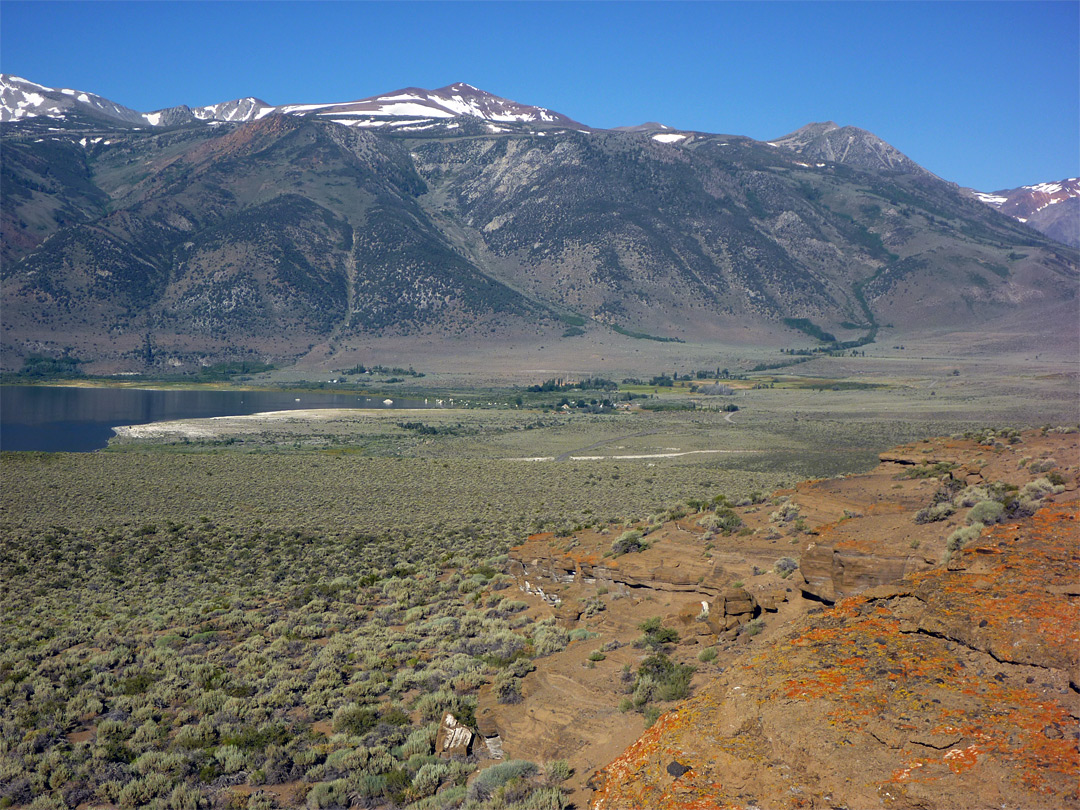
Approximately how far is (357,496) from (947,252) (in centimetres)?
20107

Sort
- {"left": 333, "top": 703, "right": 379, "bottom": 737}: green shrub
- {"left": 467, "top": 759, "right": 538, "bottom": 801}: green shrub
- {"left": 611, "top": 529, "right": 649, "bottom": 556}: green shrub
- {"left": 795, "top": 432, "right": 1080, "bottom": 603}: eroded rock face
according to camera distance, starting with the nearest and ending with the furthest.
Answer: {"left": 467, "top": 759, "right": 538, "bottom": 801}: green shrub
{"left": 333, "top": 703, "right": 379, "bottom": 737}: green shrub
{"left": 795, "top": 432, "right": 1080, "bottom": 603}: eroded rock face
{"left": 611, "top": 529, "right": 649, "bottom": 556}: green shrub

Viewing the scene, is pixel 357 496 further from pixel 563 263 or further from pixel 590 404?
pixel 563 263

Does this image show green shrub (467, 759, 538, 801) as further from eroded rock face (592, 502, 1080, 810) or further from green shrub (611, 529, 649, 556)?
green shrub (611, 529, 649, 556)

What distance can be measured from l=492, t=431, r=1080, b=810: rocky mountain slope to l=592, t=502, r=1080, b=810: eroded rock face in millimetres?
16

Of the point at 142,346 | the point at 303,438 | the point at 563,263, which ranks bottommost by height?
the point at 303,438

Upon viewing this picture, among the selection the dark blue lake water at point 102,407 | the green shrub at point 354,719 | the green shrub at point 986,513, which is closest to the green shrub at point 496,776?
the green shrub at point 354,719

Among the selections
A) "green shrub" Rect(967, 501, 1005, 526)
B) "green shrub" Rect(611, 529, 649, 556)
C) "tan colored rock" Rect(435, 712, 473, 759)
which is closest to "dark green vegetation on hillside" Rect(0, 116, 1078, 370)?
"green shrub" Rect(611, 529, 649, 556)

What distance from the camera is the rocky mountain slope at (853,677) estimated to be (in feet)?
19.1

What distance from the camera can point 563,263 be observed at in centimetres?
17650

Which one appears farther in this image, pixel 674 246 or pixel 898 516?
pixel 674 246

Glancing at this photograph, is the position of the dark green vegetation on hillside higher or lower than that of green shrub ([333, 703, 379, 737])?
higher

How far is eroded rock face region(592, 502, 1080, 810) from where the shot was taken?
5.62 metres

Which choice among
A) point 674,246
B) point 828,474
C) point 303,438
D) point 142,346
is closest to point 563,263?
point 674,246

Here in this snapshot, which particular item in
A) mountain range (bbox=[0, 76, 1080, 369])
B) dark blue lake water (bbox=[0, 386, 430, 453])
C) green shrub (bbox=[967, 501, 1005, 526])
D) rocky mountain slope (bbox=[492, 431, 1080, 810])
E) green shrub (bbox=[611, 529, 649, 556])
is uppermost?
mountain range (bbox=[0, 76, 1080, 369])
